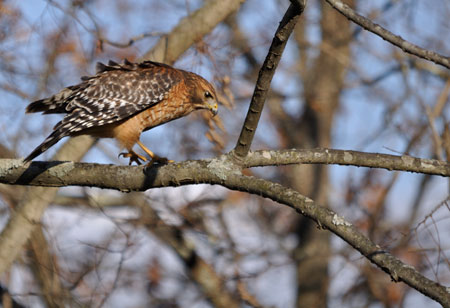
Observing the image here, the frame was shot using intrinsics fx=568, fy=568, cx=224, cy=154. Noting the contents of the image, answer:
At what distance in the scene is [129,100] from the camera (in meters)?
5.84

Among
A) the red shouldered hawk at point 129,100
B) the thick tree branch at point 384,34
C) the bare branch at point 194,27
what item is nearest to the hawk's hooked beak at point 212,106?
the red shouldered hawk at point 129,100

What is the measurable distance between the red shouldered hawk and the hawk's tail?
377 mm

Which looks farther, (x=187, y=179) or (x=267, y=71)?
(x=187, y=179)

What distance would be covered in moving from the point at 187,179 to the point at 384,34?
1.77 metres

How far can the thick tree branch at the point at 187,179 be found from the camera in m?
3.56

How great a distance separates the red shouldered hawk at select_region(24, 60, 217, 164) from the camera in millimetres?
5559

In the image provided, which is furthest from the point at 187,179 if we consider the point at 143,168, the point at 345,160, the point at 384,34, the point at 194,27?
the point at 194,27

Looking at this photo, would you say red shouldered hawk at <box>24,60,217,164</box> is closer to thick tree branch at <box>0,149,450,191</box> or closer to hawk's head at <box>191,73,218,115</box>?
hawk's head at <box>191,73,218,115</box>

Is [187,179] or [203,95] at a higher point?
[203,95]

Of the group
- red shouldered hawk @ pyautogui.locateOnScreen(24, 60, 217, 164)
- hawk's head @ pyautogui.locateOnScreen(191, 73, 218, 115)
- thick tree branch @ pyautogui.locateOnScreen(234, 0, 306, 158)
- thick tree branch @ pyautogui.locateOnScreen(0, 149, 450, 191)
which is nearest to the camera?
thick tree branch @ pyautogui.locateOnScreen(234, 0, 306, 158)

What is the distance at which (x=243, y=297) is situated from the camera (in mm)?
7902

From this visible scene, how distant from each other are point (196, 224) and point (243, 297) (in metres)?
1.24

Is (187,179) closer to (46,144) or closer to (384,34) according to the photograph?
(46,144)

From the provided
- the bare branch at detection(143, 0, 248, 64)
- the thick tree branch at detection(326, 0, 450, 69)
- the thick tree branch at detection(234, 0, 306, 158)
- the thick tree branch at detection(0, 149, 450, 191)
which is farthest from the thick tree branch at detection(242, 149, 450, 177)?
the bare branch at detection(143, 0, 248, 64)
